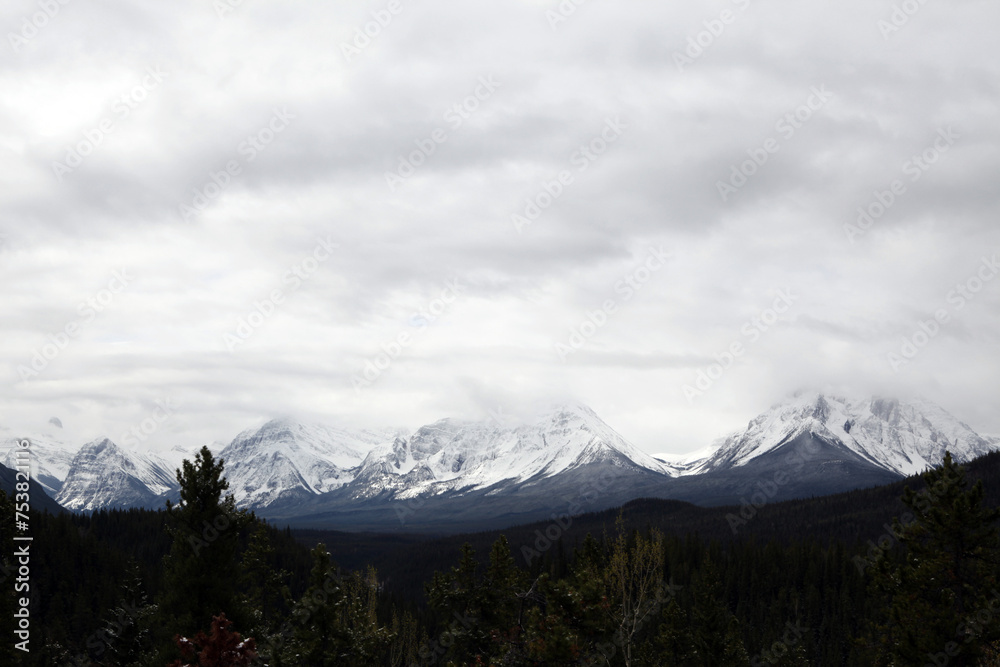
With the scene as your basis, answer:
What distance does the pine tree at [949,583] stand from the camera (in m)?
31.5

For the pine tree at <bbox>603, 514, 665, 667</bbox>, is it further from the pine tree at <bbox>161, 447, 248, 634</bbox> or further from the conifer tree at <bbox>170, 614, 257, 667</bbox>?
the conifer tree at <bbox>170, 614, 257, 667</bbox>

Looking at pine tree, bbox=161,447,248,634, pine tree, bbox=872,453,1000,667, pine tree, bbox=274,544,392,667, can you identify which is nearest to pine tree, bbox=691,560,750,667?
pine tree, bbox=872,453,1000,667

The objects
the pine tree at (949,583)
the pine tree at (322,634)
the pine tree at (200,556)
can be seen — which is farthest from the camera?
the pine tree at (322,634)

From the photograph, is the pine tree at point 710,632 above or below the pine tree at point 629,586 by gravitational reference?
below

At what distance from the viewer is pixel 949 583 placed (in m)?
32.4

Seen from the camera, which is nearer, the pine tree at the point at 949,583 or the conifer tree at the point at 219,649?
the conifer tree at the point at 219,649

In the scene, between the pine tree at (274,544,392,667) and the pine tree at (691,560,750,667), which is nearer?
the pine tree at (274,544,392,667)

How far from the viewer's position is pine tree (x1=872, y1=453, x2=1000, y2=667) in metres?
31.5

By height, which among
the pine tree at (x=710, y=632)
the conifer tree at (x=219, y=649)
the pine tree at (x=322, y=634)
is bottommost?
the pine tree at (x=710, y=632)

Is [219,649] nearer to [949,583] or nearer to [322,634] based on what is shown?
[322,634]

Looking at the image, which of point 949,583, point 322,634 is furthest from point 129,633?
point 949,583

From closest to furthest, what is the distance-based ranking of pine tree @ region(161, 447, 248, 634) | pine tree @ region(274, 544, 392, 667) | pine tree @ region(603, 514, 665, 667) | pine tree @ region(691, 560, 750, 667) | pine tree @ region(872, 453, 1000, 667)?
pine tree @ region(872, 453, 1000, 667)
pine tree @ region(161, 447, 248, 634)
pine tree @ region(274, 544, 392, 667)
pine tree @ region(603, 514, 665, 667)
pine tree @ region(691, 560, 750, 667)

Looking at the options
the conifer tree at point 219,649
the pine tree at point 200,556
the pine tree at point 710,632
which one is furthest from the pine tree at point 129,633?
the pine tree at point 710,632

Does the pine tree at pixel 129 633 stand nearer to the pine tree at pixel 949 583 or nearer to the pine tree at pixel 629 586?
the pine tree at pixel 629 586
